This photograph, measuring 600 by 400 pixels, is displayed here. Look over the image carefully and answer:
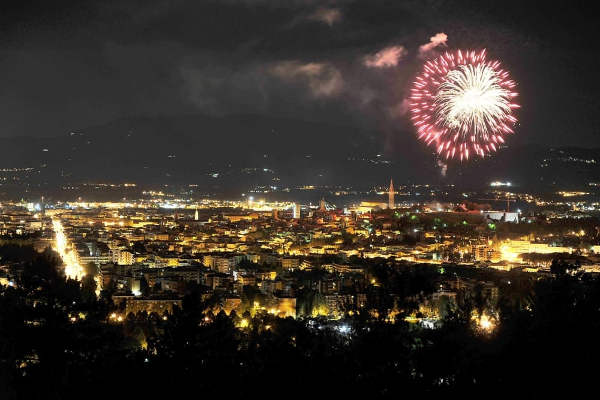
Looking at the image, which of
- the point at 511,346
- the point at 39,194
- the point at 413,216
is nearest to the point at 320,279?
the point at 511,346

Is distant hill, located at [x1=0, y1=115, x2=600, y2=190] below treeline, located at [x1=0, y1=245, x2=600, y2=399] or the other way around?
the other way around

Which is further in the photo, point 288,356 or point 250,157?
point 250,157

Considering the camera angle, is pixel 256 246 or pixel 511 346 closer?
pixel 511 346

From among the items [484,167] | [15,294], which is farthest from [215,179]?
[15,294]

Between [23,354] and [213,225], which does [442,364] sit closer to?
[23,354]

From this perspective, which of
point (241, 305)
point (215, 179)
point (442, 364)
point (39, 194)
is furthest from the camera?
point (215, 179)

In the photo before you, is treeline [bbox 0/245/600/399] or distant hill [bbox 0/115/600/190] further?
distant hill [bbox 0/115/600/190]

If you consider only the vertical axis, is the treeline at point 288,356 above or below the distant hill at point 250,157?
below

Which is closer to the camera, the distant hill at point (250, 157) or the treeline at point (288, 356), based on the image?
the treeline at point (288, 356)

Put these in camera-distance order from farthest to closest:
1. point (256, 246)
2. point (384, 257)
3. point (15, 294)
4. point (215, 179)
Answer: point (215, 179)
point (256, 246)
point (384, 257)
point (15, 294)
